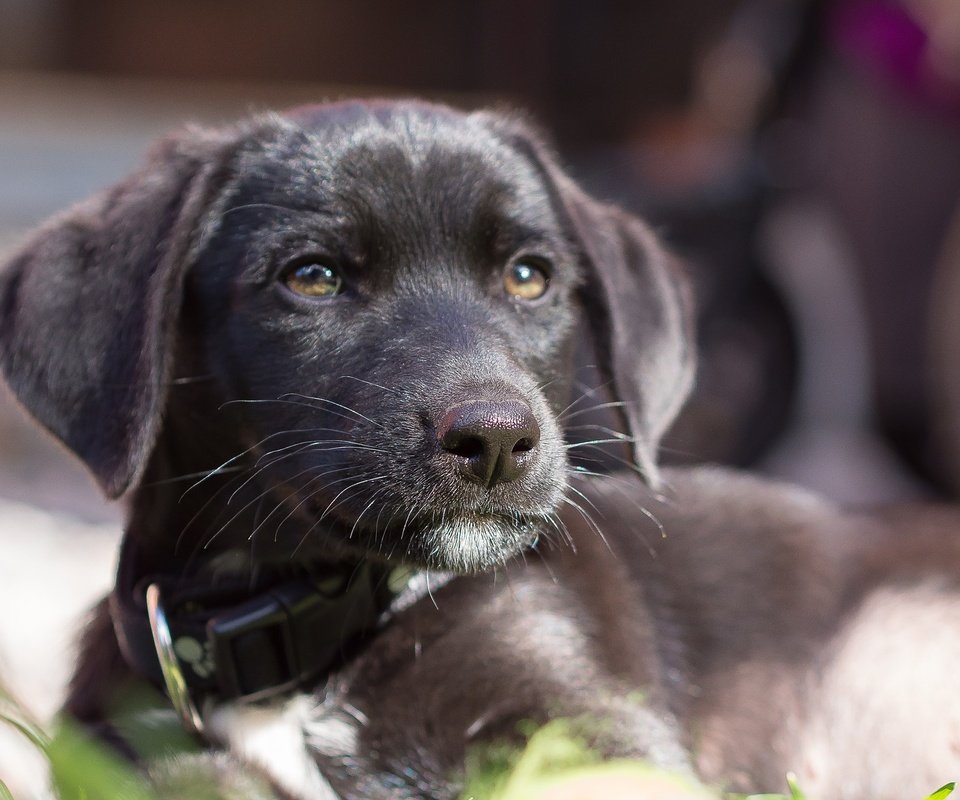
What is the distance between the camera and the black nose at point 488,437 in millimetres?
1807

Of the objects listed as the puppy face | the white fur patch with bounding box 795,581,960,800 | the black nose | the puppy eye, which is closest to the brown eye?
the puppy face

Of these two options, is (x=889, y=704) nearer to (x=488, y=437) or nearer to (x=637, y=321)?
(x=637, y=321)

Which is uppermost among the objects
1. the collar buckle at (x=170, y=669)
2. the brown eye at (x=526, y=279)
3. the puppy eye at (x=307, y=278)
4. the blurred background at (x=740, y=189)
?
the puppy eye at (x=307, y=278)

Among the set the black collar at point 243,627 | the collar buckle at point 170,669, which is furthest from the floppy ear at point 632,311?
the collar buckle at point 170,669

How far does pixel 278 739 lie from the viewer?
84.2 inches

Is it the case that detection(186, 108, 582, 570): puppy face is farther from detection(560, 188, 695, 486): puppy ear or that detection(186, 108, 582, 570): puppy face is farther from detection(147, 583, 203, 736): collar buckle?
detection(147, 583, 203, 736): collar buckle

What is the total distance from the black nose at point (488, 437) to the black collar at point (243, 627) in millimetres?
408

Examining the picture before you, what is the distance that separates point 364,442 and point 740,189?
3.92 m

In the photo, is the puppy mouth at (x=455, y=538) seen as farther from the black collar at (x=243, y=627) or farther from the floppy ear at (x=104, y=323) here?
the floppy ear at (x=104, y=323)

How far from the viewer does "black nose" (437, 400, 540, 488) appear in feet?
5.93

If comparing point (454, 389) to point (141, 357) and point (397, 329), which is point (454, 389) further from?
point (141, 357)

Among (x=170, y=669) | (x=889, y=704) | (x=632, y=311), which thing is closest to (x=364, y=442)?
(x=170, y=669)

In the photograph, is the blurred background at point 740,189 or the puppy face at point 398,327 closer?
the puppy face at point 398,327

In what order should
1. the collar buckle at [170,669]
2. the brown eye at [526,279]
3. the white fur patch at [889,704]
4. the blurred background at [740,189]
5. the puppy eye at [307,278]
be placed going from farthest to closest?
the blurred background at [740,189] → the white fur patch at [889,704] → the brown eye at [526,279] → the puppy eye at [307,278] → the collar buckle at [170,669]
